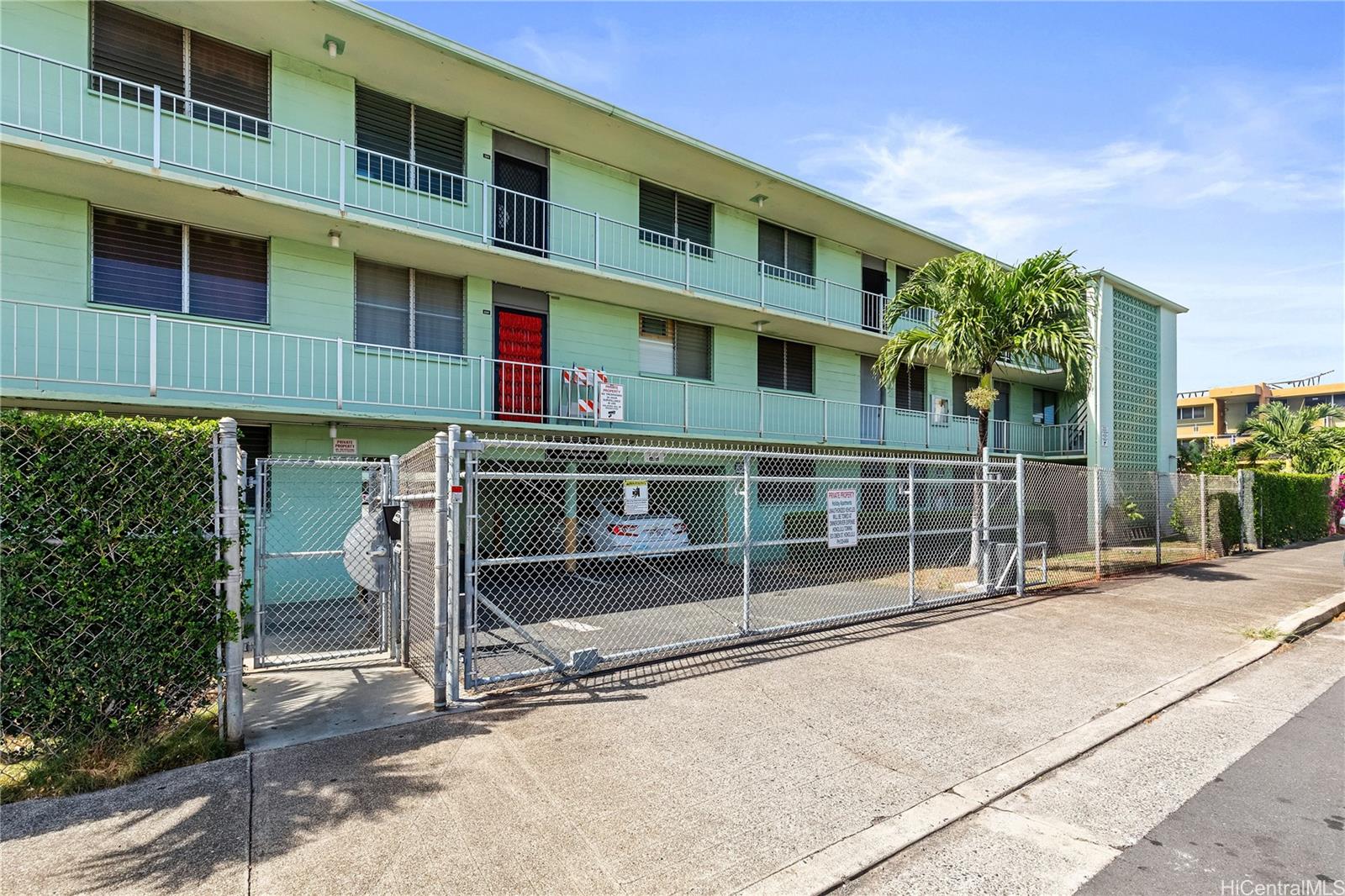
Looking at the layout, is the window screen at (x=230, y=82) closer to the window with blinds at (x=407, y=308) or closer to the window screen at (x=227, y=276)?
the window screen at (x=227, y=276)

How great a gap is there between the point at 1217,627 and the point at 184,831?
33.4 feet

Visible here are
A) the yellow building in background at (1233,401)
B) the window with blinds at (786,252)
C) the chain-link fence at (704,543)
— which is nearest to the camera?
the chain-link fence at (704,543)

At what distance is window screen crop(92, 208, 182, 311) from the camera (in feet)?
30.6

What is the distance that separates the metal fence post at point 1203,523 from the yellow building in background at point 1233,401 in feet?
154

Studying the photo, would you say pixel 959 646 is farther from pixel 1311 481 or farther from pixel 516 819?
pixel 1311 481

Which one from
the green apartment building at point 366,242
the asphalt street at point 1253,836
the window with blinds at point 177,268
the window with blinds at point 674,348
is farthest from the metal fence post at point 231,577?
the window with blinds at point 674,348

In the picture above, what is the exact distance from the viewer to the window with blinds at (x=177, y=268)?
939cm

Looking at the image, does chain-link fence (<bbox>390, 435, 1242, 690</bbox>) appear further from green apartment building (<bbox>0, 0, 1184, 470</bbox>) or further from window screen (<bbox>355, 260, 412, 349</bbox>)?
window screen (<bbox>355, 260, 412, 349</bbox>)

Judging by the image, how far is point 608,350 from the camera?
1399 cm

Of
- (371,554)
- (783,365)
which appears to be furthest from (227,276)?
(783,365)

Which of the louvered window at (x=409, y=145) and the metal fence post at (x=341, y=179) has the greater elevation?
the louvered window at (x=409, y=145)

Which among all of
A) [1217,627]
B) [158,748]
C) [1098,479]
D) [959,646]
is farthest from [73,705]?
[1098,479]

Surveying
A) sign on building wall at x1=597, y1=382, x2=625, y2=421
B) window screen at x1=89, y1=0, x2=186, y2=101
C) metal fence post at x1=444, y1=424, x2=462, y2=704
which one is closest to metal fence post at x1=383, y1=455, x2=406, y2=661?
metal fence post at x1=444, y1=424, x2=462, y2=704

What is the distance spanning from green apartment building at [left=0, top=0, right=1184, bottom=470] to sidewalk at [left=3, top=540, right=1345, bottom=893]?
265 inches
